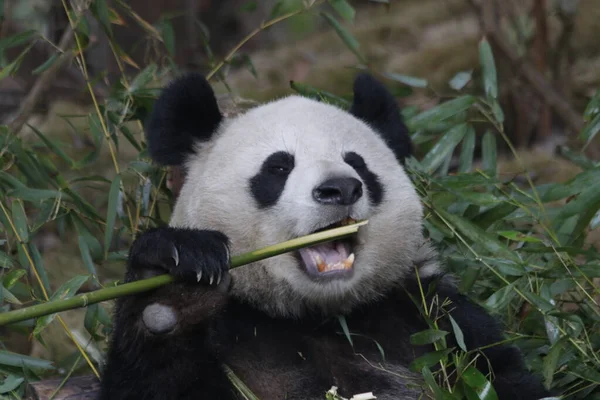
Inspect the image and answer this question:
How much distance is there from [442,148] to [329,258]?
1.31m

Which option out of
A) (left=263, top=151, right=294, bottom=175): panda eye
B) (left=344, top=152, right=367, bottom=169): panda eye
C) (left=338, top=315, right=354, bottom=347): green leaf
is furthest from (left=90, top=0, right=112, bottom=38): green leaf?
(left=338, top=315, right=354, bottom=347): green leaf

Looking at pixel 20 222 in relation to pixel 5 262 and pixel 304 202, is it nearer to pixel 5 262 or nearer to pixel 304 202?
pixel 5 262

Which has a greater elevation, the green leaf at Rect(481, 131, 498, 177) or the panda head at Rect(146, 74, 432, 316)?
the panda head at Rect(146, 74, 432, 316)

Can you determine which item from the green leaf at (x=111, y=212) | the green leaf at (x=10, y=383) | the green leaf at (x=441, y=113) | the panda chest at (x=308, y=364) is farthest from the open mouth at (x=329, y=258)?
the green leaf at (x=441, y=113)

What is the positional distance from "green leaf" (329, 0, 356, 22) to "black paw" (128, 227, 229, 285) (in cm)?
165

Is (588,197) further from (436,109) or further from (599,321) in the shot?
(436,109)

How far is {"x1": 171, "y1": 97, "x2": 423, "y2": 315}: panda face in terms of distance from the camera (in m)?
3.07

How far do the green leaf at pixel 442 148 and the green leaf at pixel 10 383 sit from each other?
6.26ft

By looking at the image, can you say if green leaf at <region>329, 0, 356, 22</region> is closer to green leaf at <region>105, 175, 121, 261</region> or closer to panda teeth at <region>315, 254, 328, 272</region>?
green leaf at <region>105, 175, 121, 261</region>

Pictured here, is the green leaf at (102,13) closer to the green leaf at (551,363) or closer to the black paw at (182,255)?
the black paw at (182,255)

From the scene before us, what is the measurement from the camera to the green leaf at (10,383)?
331 cm

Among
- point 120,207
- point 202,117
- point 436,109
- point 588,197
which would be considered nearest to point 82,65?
point 120,207

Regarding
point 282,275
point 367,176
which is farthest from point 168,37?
point 282,275

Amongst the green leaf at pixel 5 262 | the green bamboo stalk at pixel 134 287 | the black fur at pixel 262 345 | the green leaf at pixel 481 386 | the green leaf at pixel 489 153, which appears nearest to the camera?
the green bamboo stalk at pixel 134 287
